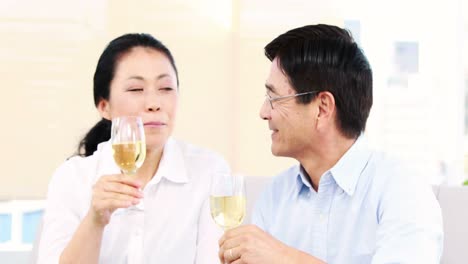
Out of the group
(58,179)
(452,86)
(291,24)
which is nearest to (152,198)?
(58,179)

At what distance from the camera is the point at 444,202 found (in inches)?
77.8

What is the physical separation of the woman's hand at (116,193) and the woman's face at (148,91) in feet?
1.08

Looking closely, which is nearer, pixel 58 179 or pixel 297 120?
pixel 297 120

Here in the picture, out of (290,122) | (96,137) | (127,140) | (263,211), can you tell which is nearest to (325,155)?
(290,122)

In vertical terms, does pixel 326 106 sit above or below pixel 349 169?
above

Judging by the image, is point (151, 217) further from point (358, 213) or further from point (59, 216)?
point (358, 213)

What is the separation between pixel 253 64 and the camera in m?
5.42

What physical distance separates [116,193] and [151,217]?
1.40 feet

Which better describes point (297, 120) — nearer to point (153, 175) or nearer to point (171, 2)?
point (153, 175)

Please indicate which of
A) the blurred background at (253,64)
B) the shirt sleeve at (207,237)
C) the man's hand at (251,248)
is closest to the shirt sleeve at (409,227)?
the man's hand at (251,248)

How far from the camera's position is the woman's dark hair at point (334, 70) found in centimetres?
178

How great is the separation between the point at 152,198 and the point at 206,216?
6.6 inches

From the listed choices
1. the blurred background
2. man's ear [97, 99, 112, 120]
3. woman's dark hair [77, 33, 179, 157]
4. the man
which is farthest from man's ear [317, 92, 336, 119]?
the blurred background

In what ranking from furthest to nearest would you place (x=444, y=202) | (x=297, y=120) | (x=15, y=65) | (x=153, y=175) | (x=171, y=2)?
(x=171, y=2), (x=15, y=65), (x=153, y=175), (x=444, y=202), (x=297, y=120)
